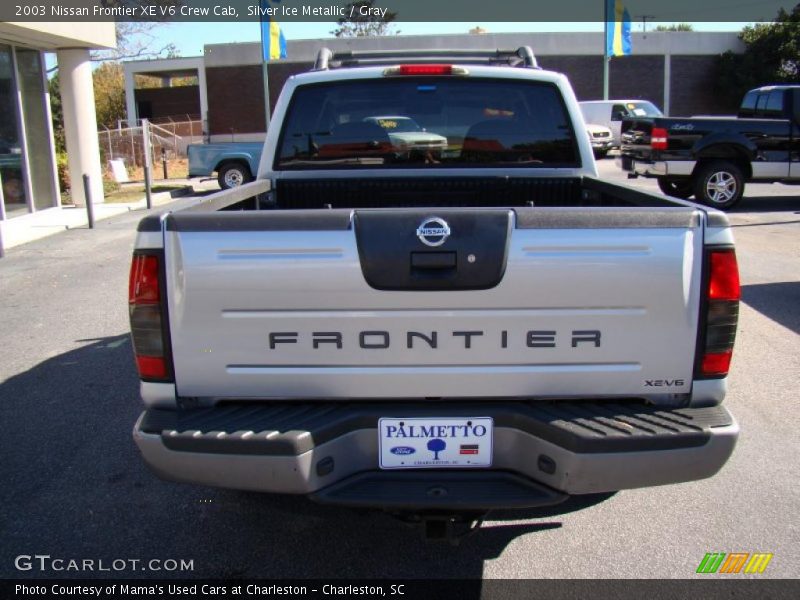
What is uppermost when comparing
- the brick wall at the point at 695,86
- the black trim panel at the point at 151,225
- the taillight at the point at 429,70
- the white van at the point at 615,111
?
the brick wall at the point at 695,86

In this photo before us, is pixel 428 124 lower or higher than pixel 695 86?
lower

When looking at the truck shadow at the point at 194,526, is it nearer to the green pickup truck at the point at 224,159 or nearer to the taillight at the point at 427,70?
the taillight at the point at 427,70

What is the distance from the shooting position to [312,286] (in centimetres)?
256

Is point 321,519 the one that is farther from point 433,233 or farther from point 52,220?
point 52,220

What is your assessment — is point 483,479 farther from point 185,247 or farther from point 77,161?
point 77,161

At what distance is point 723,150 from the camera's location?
519 inches

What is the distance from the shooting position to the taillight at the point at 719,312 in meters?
2.58

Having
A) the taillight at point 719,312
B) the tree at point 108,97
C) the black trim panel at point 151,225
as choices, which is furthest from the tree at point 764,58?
the black trim panel at point 151,225

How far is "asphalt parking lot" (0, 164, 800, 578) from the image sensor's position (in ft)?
10.4

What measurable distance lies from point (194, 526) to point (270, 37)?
24050mm

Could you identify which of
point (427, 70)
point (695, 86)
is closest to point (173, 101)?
point (695, 86)

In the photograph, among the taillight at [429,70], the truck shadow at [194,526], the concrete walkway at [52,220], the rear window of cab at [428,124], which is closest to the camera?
the truck shadow at [194,526]

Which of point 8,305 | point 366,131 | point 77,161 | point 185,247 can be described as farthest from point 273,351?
point 77,161

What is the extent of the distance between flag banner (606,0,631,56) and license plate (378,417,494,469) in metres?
28.2
